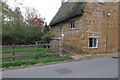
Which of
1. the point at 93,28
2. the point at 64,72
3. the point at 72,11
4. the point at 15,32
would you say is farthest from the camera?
the point at 15,32

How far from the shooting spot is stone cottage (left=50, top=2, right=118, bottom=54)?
32.8 ft

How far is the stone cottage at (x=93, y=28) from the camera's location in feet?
32.8

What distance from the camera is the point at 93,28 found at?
34.1 ft

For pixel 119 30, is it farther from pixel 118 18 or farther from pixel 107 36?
pixel 107 36

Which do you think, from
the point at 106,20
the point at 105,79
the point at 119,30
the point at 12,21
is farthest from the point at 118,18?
the point at 12,21

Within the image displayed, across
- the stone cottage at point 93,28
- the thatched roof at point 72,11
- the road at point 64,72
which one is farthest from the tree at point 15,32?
the road at point 64,72

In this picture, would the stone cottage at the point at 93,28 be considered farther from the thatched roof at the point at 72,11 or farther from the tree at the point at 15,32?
the tree at the point at 15,32

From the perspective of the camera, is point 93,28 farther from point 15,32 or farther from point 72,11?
point 15,32

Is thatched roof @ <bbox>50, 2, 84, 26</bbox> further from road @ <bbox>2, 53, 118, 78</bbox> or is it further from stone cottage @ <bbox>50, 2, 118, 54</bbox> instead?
road @ <bbox>2, 53, 118, 78</bbox>

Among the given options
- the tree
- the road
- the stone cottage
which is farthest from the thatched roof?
the road

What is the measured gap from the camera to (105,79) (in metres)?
4.17

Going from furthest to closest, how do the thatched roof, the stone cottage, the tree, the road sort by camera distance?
the tree < the thatched roof < the stone cottage < the road

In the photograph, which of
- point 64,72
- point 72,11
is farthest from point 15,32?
point 64,72

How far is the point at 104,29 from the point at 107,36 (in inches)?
36.3
